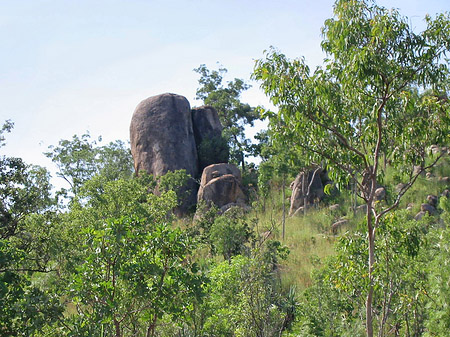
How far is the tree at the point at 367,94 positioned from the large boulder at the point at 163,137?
24799 millimetres

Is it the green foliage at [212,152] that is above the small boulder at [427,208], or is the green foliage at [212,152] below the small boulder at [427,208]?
above

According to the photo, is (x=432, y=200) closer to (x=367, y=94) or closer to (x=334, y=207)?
(x=334, y=207)

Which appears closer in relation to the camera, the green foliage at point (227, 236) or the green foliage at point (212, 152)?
the green foliage at point (227, 236)

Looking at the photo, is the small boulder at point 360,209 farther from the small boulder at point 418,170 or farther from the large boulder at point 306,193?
the small boulder at point 418,170

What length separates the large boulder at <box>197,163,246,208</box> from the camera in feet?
96.8

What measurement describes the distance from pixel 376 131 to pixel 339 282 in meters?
2.32

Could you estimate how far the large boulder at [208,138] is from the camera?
113 feet

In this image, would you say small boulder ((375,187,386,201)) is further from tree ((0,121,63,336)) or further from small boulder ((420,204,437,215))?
tree ((0,121,63,336))

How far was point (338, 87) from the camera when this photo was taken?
24.6 ft

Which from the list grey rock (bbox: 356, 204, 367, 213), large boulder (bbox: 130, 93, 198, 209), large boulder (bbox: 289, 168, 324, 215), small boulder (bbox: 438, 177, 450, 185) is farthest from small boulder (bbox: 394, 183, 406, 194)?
large boulder (bbox: 130, 93, 198, 209)

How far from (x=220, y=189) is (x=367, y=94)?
892 inches

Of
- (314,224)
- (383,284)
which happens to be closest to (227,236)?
(314,224)

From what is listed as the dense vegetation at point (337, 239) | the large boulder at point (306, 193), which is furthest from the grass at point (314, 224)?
the dense vegetation at point (337, 239)

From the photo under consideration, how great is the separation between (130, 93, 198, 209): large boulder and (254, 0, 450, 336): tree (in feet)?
81.4
